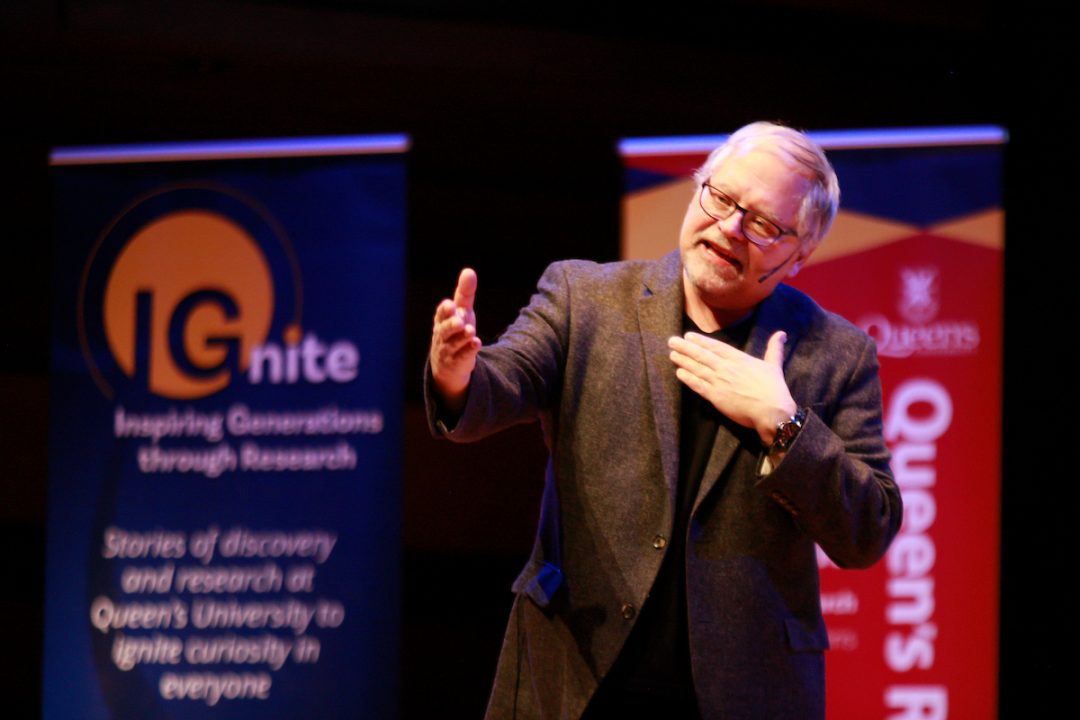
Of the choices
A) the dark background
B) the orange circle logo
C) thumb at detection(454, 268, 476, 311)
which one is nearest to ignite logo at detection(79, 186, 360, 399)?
the orange circle logo

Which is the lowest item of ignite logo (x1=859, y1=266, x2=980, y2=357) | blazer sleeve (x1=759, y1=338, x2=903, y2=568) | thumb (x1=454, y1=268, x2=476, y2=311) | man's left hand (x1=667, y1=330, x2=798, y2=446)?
blazer sleeve (x1=759, y1=338, x2=903, y2=568)

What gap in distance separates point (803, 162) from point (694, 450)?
50 centimetres

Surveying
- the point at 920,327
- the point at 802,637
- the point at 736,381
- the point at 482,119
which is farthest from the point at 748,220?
the point at 482,119

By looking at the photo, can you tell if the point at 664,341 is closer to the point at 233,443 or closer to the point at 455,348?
the point at 455,348

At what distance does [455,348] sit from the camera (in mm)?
1454

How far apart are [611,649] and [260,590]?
6.54ft

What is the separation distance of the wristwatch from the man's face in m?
0.26

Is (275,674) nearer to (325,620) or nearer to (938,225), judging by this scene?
(325,620)

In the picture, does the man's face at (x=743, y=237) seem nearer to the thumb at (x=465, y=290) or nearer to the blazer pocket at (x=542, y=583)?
the thumb at (x=465, y=290)

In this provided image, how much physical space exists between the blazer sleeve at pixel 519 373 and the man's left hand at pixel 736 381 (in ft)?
0.65

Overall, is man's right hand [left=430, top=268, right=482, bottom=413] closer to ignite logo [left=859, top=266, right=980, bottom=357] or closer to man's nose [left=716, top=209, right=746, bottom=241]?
man's nose [left=716, top=209, right=746, bottom=241]

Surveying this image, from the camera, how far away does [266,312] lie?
130 inches

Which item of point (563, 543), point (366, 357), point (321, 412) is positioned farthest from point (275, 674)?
point (563, 543)

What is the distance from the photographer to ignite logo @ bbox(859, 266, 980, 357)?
316cm
